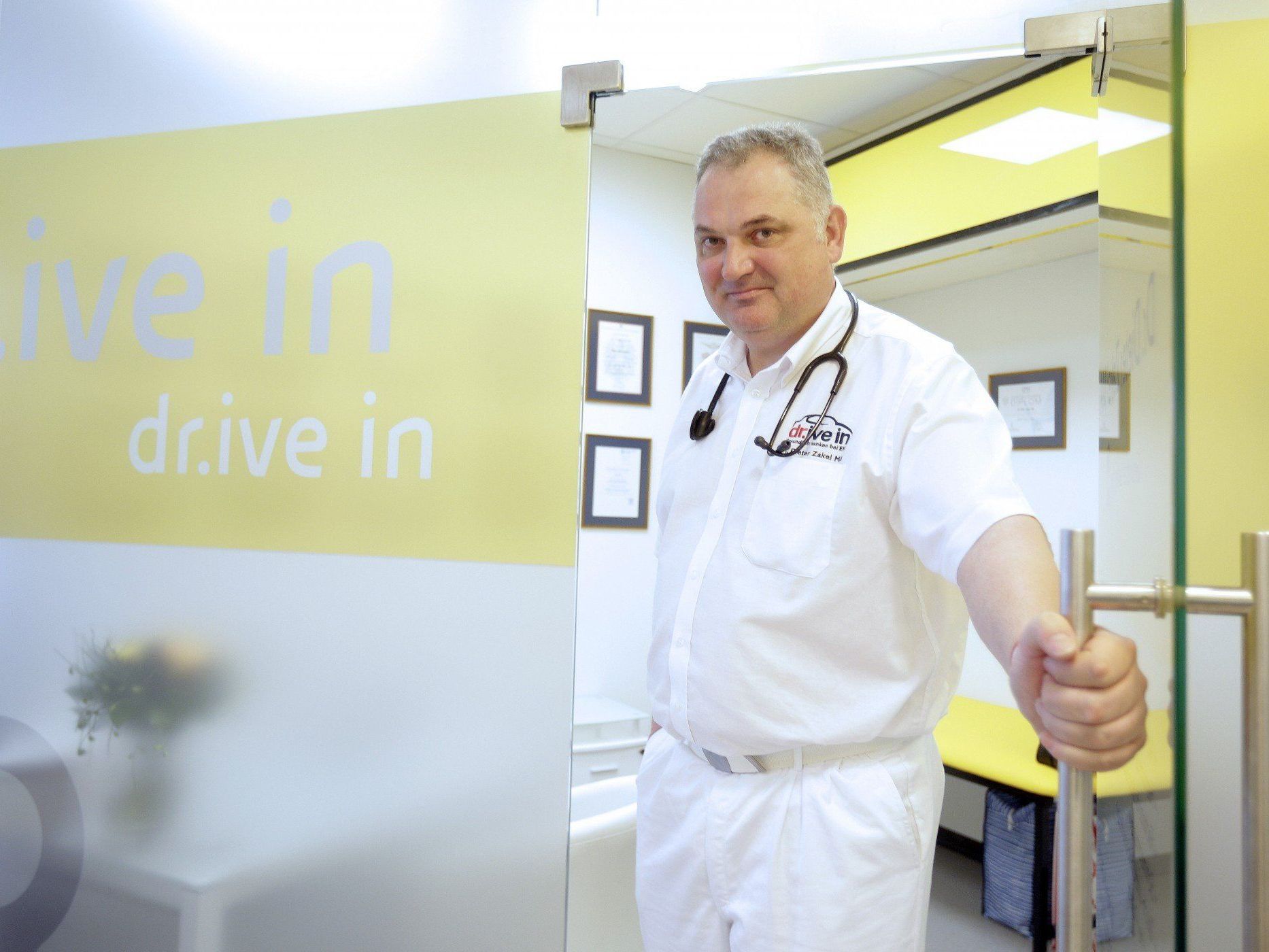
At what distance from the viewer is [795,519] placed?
1.30 m

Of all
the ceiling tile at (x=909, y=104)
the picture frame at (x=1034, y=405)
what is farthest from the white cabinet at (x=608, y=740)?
the picture frame at (x=1034, y=405)

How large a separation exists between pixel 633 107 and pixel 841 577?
0.85m

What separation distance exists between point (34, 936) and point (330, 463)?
115 centimetres

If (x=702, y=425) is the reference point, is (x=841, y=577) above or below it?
below

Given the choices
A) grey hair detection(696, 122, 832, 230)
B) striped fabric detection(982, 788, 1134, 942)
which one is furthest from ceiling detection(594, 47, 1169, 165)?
striped fabric detection(982, 788, 1134, 942)

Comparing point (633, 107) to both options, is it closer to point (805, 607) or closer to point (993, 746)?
point (805, 607)

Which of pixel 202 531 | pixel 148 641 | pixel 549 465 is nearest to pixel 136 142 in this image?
Result: pixel 202 531

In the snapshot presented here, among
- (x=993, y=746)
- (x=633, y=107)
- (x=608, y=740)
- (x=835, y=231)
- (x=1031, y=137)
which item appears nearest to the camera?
(x=835, y=231)

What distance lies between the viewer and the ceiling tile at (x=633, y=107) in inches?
60.8

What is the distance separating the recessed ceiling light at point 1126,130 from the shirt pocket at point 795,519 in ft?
1.69

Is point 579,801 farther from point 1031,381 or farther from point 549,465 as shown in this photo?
point 1031,381

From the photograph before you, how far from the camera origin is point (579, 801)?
6.21 feet

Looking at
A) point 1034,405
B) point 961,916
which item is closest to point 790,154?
point 1034,405

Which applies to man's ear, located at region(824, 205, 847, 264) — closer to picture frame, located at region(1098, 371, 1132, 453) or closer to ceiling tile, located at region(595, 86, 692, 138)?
ceiling tile, located at region(595, 86, 692, 138)
